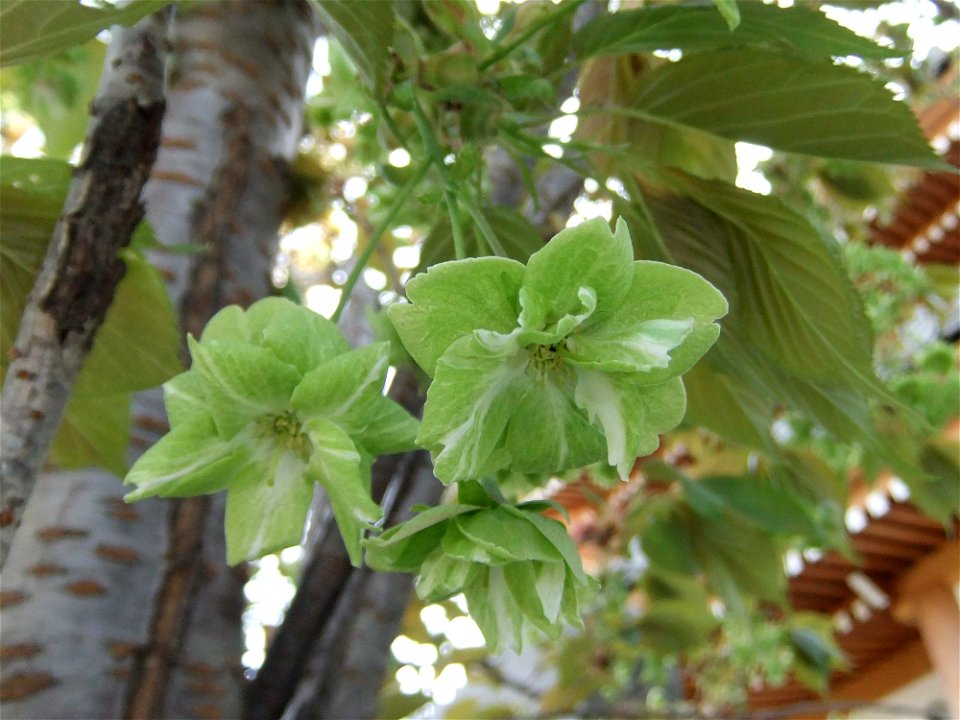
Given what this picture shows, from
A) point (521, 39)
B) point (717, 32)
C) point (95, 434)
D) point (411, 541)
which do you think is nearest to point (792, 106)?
point (717, 32)

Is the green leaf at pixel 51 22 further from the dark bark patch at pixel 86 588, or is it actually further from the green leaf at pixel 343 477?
the dark bark patch at pixel 86 588

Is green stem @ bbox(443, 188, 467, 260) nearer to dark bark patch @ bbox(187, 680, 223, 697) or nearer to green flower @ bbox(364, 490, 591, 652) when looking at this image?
green flower @ bbox(364, 490, 591, 652)

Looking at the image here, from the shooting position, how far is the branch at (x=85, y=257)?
1.59 feet

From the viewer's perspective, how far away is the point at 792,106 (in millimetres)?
641

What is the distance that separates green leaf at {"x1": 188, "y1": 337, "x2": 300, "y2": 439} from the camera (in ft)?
1.55

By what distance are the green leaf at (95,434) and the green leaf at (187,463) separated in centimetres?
16

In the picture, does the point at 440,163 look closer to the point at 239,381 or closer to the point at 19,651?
the point at 239,381

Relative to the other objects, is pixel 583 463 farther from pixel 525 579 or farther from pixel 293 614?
pixel 293 614

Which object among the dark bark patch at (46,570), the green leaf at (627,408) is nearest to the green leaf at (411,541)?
the green leaf at (627,408)

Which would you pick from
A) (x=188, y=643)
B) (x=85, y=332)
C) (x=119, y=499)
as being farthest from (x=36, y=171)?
(x=188, y=643)

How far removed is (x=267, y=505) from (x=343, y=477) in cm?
7

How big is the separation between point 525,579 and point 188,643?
1.65 ft

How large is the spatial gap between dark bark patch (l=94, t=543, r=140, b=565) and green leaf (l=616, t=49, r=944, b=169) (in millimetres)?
573

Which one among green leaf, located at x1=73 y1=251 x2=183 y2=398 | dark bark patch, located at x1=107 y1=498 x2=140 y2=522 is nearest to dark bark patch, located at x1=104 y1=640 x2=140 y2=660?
dark bark patch, located at x1=107 y1=498 x2=140 y2=522
